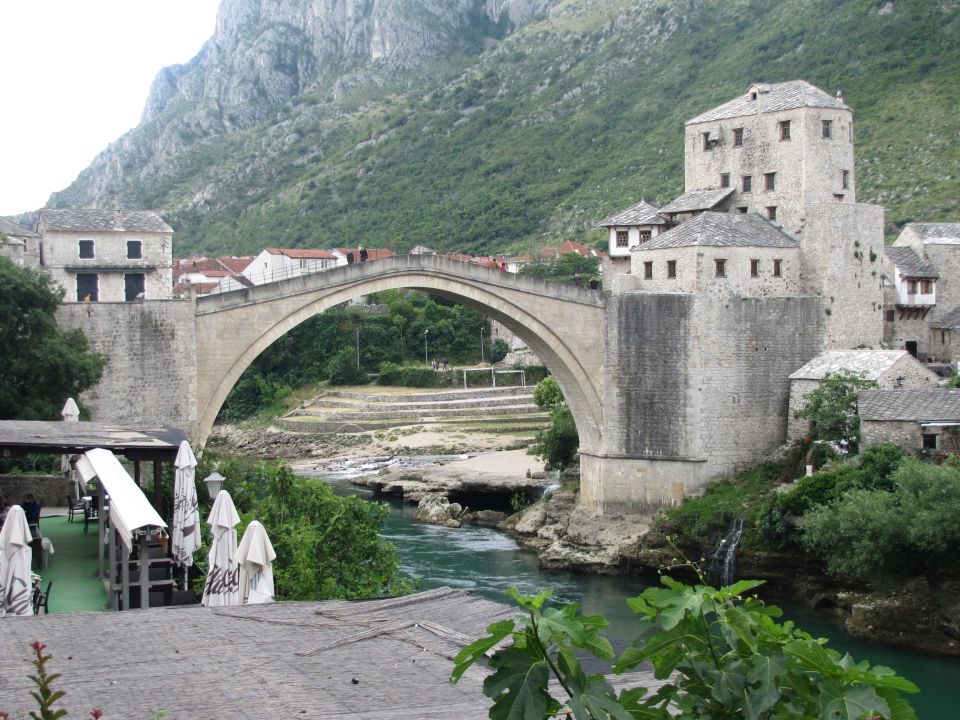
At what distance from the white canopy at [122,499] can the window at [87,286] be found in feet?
86.0

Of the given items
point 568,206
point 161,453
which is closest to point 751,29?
point 568,206

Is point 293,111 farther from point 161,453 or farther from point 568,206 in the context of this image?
point 161,453

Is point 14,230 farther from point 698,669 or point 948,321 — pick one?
point 698,669

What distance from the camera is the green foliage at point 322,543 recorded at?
16.2m

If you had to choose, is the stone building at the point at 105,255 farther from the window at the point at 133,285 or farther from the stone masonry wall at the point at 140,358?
the stone masonry wall at the point at 140,358

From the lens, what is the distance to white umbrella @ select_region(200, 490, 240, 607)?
12.8 metres

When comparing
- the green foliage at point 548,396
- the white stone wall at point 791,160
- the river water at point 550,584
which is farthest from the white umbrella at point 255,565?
the green foliage at point 548,396

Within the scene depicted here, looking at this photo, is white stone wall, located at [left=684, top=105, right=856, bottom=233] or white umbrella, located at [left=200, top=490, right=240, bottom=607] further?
white stone wall, located at [left=684, top=105, right=856, bottom=233]

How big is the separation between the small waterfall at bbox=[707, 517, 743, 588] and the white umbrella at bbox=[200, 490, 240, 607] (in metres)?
16.0

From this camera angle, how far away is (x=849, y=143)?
3102cm

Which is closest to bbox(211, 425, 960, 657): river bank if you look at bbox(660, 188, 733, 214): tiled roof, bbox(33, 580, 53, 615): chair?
bbox(33, 580, 53, 615): chair

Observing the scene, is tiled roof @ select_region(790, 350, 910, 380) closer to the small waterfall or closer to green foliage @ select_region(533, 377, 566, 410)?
the small waterfall

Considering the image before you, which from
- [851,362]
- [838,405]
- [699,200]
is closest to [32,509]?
[838,405]

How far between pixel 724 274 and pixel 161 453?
57.3ft
